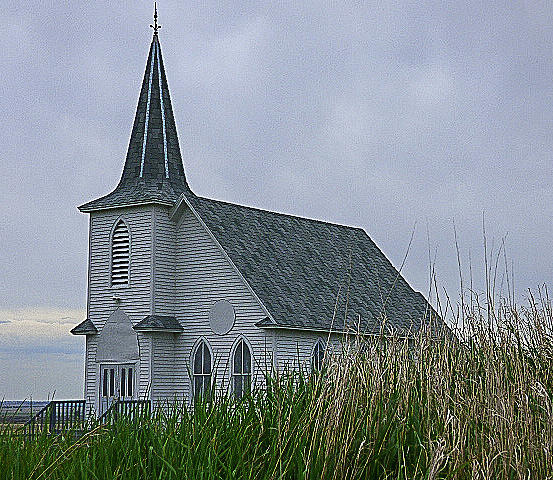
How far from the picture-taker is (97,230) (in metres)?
26.5

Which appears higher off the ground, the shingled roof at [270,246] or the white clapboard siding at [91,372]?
the shingled roof at [270,246]

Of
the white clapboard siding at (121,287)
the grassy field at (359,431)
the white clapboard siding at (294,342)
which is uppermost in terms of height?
the white clapboard siding at (121,287)

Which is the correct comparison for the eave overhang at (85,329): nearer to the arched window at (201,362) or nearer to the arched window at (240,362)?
the arched window at (201,362)

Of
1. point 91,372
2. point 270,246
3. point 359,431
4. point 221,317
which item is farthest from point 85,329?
point 359,431

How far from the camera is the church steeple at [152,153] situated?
26203 millimetres

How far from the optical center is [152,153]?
27.6m

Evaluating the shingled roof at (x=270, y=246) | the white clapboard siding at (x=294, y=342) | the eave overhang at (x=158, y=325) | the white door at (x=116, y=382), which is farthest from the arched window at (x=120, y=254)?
the white clapboard siding at (x=294, y=342)

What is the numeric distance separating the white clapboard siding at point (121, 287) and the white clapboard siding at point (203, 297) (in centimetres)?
91

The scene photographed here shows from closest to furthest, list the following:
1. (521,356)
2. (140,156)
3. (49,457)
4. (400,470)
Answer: (400,470), (49,457), (521,356), (140,156)

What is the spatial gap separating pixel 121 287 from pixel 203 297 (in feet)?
8.25

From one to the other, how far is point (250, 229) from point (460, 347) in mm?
18042

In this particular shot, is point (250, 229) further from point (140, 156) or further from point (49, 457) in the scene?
point (49, 457)

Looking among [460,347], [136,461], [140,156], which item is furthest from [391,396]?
[140,156]

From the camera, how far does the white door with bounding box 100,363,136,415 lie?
2514 cm
